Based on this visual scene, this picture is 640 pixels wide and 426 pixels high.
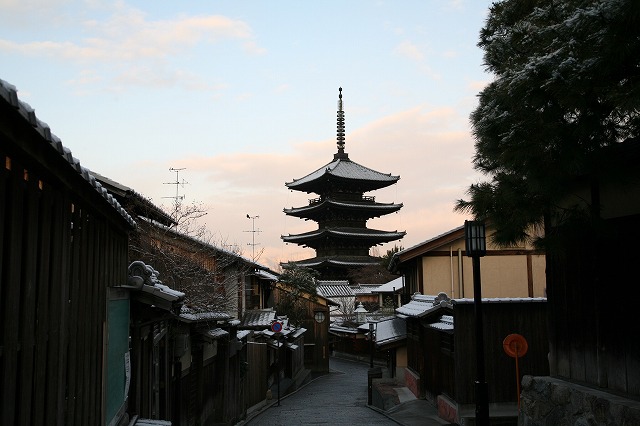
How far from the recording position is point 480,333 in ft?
36.8

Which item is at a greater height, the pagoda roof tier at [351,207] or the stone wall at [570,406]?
the pagoda roof tier at [351,207]

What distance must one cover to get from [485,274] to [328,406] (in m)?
8.37

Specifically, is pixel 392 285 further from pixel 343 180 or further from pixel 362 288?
pixel 343 180

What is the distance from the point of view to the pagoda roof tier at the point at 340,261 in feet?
207

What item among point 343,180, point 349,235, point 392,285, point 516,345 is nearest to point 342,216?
point 349,235

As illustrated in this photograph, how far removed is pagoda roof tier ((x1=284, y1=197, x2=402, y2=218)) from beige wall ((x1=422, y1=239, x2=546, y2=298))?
116ft

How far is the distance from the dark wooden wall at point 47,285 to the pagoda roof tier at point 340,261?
183ft

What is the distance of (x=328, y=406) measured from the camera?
2616 centimetres

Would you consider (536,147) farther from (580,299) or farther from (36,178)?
(36,178)

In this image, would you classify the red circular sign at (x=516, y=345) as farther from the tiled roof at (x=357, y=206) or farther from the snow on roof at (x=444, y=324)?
the tiled roof at (x=357, y=206)

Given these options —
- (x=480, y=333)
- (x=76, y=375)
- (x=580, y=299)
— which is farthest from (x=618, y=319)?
(x=76, y=375)

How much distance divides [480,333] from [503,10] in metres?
5.49

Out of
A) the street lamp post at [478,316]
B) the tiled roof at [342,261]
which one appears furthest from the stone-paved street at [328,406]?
the tiled roof at [342,261]

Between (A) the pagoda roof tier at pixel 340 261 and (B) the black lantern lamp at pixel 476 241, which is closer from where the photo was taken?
(B) the black lantern lamp at pixel 476 241
